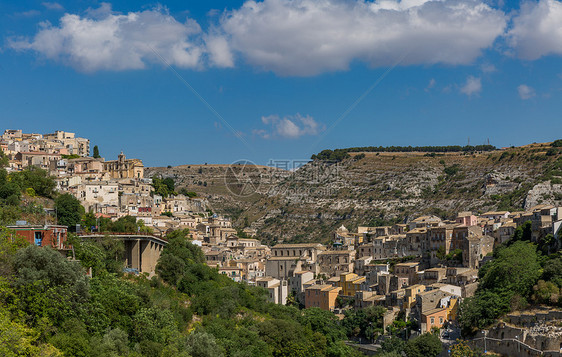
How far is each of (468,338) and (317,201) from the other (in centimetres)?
7107

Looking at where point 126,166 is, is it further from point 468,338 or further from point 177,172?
point 177,172

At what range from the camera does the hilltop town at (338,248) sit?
184 ft

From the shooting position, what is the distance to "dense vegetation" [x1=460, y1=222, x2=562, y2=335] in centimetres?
4800

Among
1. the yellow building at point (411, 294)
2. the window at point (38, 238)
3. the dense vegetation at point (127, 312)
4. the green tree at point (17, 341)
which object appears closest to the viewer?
the green tree at point (17, 341)

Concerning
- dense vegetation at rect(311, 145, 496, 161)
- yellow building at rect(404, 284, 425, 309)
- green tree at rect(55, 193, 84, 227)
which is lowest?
yellow building at rect(404, 284, 425, 309)

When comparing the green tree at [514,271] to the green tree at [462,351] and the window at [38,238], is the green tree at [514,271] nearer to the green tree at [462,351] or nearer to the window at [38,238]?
the green tree at [462,351]

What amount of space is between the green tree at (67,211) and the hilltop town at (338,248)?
1164 millimetres

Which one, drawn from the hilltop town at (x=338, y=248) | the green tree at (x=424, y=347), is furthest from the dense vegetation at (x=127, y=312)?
the hilltop town at (x=338, y=248)

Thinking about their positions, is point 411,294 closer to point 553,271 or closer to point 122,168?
point 553,271

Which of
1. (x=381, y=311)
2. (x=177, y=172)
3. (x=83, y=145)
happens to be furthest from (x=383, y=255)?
(x=177, y=172)

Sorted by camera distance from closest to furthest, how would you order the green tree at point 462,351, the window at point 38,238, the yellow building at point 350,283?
1. the window at point 38,238
2. the green tree at point 462,351
3. the yellow building at point 350,283

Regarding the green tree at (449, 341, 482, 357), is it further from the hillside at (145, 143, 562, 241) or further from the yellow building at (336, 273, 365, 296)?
the hillside at (145, 143, 562, 241)

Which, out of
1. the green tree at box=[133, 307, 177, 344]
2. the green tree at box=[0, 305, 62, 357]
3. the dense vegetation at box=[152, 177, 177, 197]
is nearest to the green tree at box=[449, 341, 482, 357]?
the green tree at box=[133, 307, 177, 344]

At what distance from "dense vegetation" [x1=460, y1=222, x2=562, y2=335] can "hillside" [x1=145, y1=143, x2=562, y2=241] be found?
28.3 meters
